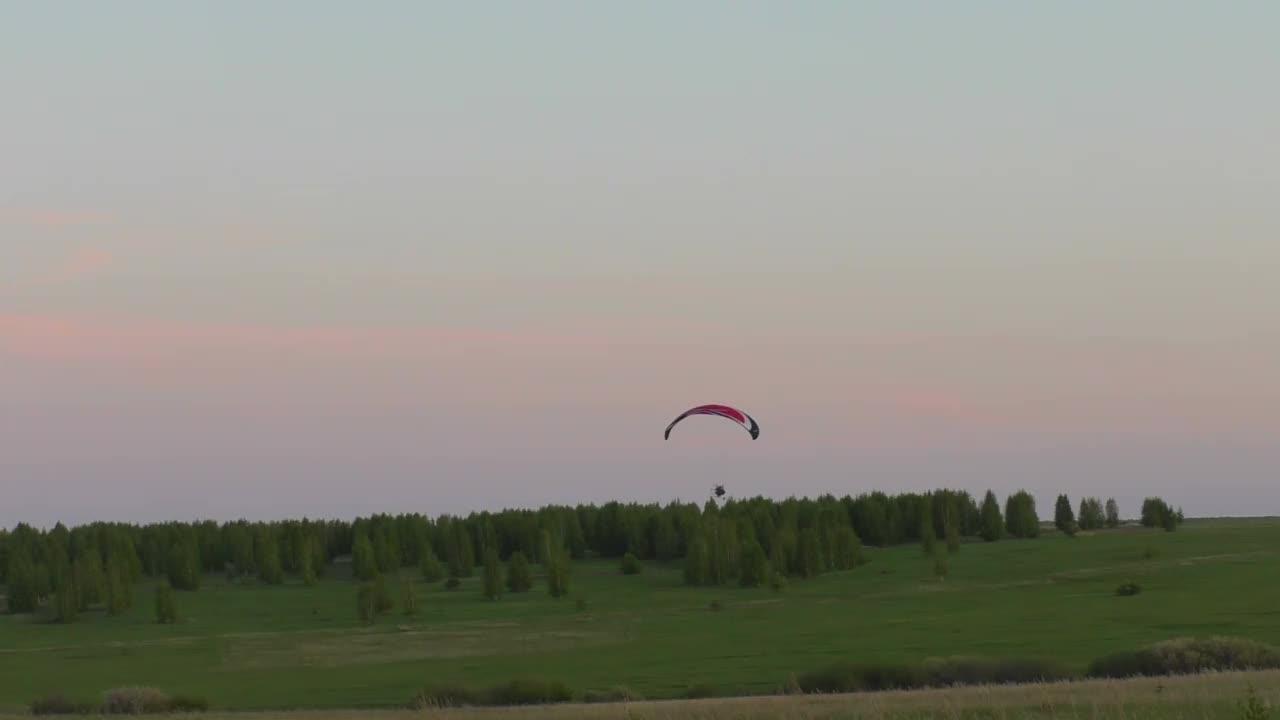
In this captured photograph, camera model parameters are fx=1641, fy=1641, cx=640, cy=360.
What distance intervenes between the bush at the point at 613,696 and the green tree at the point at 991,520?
3750 inches

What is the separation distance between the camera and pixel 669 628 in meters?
81.5

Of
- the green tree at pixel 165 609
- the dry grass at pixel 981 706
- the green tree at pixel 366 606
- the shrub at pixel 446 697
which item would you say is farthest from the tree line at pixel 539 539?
the dry grass at pixel 981 706

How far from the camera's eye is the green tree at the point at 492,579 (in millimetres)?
112750

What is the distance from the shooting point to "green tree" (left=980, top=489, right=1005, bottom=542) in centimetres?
13962

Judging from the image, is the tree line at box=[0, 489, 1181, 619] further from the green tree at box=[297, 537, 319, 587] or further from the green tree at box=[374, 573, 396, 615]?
the green tree at box=[374, 573, 396, 615]

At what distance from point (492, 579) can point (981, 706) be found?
277ft

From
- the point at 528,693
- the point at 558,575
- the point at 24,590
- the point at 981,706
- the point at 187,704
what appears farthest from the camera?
the point at 24,590

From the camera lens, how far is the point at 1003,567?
111 m

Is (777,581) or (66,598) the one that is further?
(66,598)

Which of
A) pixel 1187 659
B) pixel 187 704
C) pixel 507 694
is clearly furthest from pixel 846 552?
pixel 187 704

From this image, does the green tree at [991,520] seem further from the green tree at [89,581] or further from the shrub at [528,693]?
the shrub at [528,693]

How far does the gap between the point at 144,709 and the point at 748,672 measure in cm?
2038

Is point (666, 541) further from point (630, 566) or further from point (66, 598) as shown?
point (66, 598)

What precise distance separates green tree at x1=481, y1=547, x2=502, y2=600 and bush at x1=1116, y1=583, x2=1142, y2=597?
44.3 m
